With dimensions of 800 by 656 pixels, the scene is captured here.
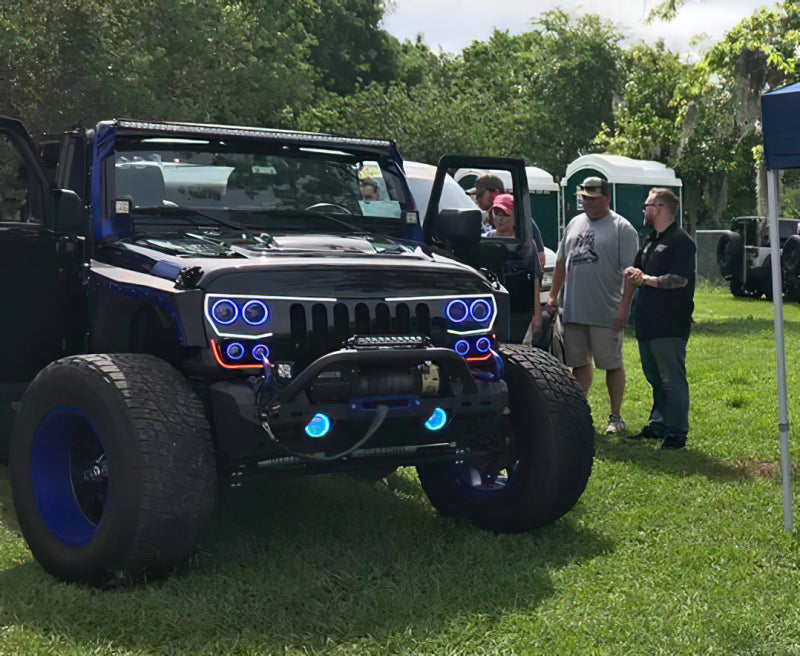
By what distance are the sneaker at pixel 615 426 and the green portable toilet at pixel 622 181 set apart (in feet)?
30.6

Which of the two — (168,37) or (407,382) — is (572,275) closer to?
(407,382)

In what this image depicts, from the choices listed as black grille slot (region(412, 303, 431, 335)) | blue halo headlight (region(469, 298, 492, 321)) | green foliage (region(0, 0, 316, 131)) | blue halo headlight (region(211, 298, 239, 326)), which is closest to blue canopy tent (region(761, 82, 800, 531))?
blue halo headlight (region(469, 298, 492, 321))

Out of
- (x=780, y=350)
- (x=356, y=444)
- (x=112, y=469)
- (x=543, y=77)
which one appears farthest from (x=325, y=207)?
(x=543, y=77)

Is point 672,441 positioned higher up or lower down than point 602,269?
lower down

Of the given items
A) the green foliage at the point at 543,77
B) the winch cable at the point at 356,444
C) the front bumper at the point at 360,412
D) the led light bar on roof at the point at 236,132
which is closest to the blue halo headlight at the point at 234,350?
the front bumper at the point at 360,412

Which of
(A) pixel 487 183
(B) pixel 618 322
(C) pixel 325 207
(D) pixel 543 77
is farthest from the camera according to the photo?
(D) pixel 543 77

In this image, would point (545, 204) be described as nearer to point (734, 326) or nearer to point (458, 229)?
point (734, 326)

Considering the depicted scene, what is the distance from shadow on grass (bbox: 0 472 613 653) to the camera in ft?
12.4

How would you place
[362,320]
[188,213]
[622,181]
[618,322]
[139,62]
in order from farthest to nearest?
[139,62]
[622,181]
[618,322]
[188,213]
[362,320]

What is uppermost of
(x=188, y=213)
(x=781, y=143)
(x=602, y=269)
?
(x=781, y=143)

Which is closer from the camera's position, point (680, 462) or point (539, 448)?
point (539, 448)

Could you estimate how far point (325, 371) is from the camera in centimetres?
413

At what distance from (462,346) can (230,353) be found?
1063mm

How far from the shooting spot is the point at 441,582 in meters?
4.31
